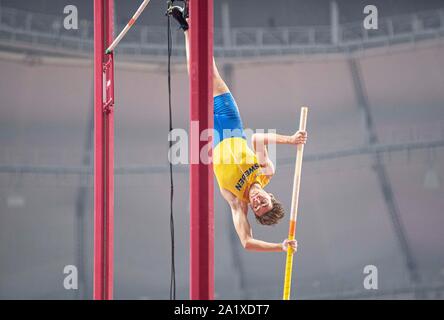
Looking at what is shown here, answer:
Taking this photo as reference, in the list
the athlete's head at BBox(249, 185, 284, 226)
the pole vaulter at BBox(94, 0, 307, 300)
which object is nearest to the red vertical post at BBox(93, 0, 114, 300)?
the pole vaulter at BBox(94, 0, 307, 300)

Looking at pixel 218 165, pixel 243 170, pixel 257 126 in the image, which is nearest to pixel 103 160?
pixel 218 165

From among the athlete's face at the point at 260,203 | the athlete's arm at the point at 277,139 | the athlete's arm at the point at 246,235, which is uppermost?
the athlete's arm at the point at 277,139

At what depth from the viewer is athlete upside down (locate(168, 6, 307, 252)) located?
14.4 ft

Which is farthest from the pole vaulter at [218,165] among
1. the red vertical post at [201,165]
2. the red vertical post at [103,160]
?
the red vertical post at [201,165]

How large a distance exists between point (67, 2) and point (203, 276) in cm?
650

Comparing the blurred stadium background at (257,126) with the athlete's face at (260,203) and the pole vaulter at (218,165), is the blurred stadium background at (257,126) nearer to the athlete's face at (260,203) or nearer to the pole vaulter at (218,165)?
the pole vaulter at (218,165)

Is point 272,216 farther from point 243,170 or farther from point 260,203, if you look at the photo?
point 243,170

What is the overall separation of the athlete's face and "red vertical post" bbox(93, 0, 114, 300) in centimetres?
85

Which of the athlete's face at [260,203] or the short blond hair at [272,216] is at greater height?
the athlete's face at [260,203]

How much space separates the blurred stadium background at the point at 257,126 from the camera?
848cm

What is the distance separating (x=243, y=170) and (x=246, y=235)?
40 centimetres
